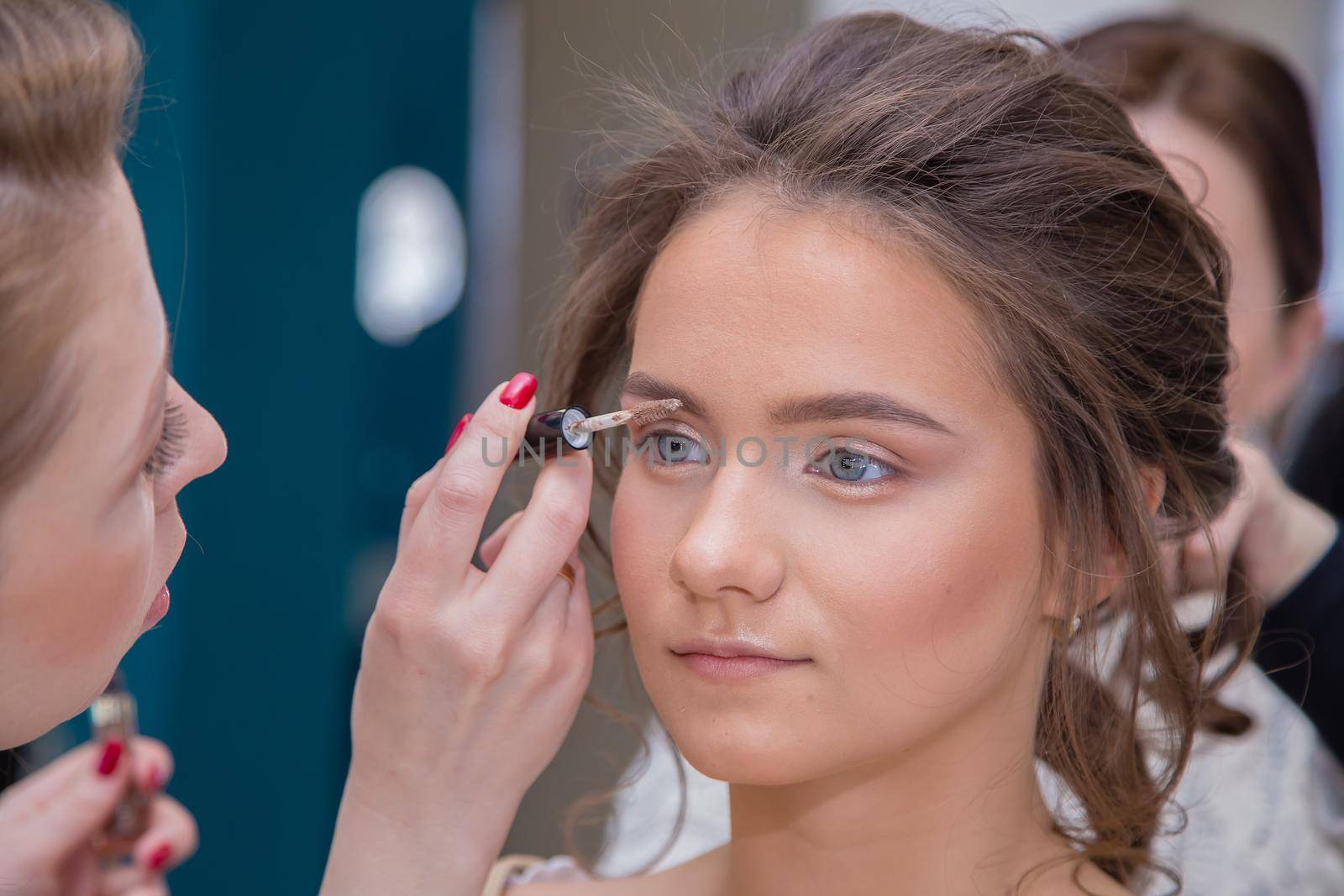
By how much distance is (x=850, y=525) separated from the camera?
90 centimetres

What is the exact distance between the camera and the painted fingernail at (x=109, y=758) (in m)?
0.94

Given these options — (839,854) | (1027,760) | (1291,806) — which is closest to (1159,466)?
(1027,760)

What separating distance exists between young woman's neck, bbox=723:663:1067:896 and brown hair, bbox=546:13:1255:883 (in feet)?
0.26

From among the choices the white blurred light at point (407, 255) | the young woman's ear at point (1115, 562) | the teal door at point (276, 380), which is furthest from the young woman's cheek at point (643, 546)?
the white blurred light at point (407, 255)

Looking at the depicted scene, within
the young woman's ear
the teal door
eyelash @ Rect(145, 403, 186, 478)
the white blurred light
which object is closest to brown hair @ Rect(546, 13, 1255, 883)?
the young woman's ear

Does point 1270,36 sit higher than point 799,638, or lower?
lower

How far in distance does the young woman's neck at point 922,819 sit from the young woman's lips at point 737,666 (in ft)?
0.47

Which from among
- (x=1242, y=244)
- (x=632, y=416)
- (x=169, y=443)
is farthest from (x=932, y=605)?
(x=1242, y=244)

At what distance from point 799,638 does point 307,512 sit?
5.42 feet

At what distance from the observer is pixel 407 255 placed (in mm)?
2562

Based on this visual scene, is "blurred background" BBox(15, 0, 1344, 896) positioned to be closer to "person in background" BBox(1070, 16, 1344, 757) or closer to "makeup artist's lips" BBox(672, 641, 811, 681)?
"person in background" BBox(1070, 16, 1344, 757)

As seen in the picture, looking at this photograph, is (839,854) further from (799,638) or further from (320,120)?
(320,120)

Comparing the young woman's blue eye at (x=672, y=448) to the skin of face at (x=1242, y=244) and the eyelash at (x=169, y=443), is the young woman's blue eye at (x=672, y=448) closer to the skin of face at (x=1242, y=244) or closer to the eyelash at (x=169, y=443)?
the eyelash at (x=169, y=443)

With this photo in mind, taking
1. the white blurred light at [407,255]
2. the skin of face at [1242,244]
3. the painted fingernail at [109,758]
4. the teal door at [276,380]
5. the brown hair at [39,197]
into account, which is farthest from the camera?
the white blurred light at [407,255]
